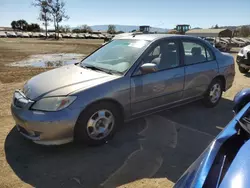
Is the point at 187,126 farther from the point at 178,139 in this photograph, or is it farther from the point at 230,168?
the point at 230,168

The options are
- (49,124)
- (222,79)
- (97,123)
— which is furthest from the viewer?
(222,79)

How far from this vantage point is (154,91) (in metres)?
4.05

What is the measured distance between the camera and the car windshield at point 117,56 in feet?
12.8

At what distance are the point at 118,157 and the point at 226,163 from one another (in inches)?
78.0

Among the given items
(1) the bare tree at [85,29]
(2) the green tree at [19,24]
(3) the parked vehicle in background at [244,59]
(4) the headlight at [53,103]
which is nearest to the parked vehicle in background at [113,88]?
(4) the headlight at [53,103]

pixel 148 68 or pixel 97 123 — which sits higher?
pixel 148 68

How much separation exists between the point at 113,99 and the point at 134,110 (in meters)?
0.50

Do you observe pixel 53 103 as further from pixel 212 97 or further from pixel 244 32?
pixel 244 32

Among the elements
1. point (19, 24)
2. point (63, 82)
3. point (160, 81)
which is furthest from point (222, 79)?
point (19, 24)

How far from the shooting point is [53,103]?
125 inches

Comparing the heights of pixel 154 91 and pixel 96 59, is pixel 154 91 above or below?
below

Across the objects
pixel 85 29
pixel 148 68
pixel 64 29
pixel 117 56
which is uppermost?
pixel 85 29

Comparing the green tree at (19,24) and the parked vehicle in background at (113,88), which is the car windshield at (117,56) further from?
the green tree at (19,24)

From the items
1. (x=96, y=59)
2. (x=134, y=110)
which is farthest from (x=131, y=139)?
(x=96, y=59)
